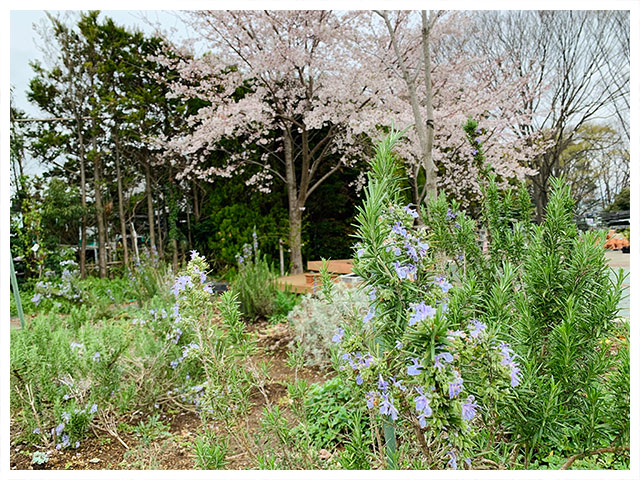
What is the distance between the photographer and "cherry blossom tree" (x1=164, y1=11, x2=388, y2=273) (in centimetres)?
749

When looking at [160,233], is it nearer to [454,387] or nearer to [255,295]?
[255,295]

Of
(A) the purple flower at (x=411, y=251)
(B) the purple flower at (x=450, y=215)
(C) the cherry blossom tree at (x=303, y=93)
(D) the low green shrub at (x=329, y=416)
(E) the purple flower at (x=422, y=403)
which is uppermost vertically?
(C) the cherry blossom tree at (x=303, y=93)

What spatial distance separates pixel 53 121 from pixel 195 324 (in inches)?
360

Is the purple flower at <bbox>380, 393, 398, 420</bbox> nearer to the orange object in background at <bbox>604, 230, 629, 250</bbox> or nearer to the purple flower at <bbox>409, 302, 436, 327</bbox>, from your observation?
the purple flower at <bbox>409, 302, 436, 327</bbox>

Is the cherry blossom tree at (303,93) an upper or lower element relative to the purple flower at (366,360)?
upper

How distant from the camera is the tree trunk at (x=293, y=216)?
8.62 meters

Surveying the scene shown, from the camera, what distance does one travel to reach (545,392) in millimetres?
1310

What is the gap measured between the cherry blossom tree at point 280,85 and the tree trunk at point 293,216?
0.02 meters

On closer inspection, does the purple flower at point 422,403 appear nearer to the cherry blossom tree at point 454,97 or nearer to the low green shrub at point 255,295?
the low green shrub at point 255,295

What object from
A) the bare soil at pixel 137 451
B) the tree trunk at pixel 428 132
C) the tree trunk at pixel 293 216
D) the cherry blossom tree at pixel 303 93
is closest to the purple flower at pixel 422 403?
the bare soil at pixel 137 451

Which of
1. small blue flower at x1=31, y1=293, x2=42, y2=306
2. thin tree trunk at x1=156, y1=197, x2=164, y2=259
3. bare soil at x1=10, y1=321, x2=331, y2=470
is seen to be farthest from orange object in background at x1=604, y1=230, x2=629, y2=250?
small blue flower at x1=31, y1=293, x2=42, y2=306

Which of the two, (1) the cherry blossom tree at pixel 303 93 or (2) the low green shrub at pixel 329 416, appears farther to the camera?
(1) the cherry blossom tree at pixel 303 93

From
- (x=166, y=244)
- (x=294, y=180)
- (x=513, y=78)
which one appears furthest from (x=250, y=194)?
(x=513, y=78)
